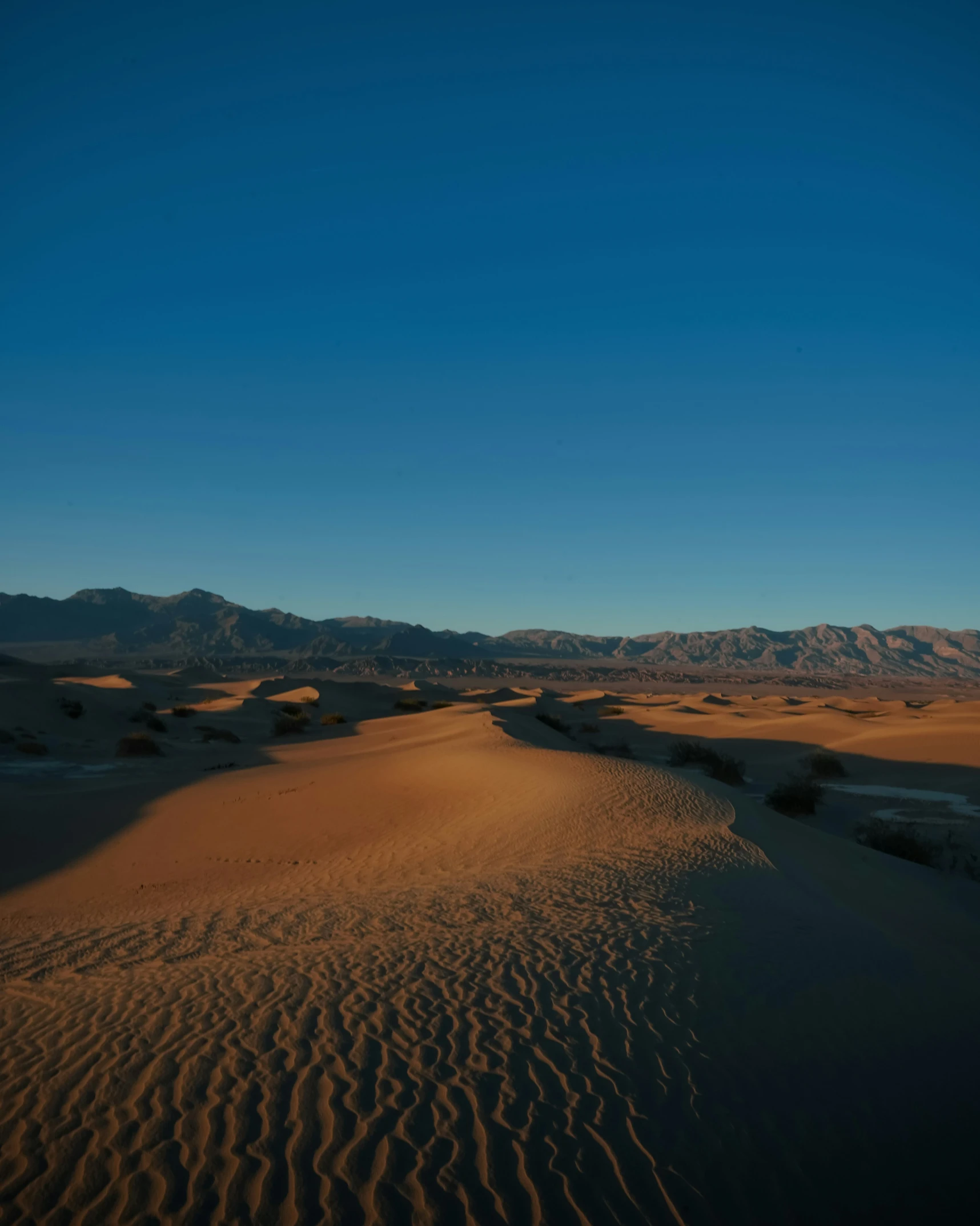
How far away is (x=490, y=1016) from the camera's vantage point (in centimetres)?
531

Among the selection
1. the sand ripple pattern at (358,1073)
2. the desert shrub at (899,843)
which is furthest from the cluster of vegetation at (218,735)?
the sand ripple pattern at (358,1073)

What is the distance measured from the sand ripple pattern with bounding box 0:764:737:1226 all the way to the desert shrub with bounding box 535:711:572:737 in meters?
24.7

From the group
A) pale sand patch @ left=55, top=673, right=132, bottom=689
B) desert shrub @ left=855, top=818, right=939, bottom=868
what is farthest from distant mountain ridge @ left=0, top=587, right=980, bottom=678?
desert shrub @ left=855, top=818, right=939, bottom=868

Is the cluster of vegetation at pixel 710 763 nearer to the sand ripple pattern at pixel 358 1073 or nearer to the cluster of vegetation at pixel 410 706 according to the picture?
the sand ripple pattern at pixel 358 1073

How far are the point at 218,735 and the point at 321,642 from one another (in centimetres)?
11315

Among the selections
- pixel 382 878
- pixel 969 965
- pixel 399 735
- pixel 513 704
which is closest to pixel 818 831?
pixel 969 965

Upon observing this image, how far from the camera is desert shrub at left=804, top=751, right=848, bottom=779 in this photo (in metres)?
22.4

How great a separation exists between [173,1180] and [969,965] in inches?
289

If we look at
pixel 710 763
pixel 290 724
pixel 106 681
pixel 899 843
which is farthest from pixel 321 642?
pixel 899 843

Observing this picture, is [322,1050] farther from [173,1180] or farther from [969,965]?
[969,965]

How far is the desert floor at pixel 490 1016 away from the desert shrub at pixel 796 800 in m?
3.12

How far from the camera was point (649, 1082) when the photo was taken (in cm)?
441

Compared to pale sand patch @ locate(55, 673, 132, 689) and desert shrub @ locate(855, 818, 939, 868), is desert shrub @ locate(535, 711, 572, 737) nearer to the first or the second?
desert shrub @ locate(855, 818, 939, 868)

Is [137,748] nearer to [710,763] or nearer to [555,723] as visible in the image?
[555,723]
